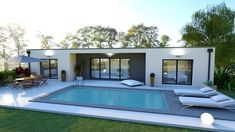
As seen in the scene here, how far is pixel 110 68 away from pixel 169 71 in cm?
556

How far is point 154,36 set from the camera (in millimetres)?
34688

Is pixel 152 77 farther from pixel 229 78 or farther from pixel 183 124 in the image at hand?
pixel 183 124

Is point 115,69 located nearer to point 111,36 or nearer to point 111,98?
point 111,98

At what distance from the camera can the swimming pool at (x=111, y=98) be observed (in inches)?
299

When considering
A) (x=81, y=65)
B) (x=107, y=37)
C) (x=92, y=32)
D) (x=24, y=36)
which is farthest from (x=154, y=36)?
(x=24, y=36)

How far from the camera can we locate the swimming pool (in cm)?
759

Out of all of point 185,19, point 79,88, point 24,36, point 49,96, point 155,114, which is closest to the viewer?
point 155,114

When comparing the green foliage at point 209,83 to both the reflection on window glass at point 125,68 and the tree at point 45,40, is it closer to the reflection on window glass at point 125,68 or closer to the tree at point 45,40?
the reflection on window glass at point 125,68

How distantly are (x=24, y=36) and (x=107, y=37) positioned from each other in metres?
16.3

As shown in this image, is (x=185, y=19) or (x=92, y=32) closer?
(x=185, y=19)

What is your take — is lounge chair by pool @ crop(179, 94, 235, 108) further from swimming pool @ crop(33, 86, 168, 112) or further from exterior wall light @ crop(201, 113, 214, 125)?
exterior wall light @ crop(201, 113, 214, 125)

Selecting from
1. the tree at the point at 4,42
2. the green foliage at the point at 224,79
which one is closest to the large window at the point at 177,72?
the green foliage at the point at 224,79

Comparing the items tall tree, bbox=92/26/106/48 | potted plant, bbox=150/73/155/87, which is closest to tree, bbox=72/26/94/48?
tall tree, bbox=92/26/106/48

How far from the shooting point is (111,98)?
360 inches
